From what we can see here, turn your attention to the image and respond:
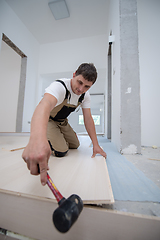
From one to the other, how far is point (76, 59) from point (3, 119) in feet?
12.3

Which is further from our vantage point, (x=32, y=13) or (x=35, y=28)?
(x=35, y=28)

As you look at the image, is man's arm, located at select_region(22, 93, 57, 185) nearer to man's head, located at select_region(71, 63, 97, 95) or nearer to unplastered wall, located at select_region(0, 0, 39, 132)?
man's head, located at select_region(71, 63, 97, 95)

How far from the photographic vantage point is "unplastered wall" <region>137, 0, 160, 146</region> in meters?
2.18

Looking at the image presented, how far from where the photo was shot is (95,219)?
0.49 m

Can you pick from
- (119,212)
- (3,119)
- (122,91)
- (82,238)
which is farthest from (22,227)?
(3,119)

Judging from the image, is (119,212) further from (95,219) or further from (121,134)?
(121,134)

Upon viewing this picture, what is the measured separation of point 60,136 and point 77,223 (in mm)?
982

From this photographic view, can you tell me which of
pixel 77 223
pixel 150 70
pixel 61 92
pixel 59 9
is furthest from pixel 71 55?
pixel 77 223

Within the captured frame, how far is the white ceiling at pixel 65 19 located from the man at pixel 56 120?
12.1 feet

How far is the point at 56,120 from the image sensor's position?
4.84 feet

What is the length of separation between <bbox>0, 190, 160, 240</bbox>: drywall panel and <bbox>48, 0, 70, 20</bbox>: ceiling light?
15.0 feet

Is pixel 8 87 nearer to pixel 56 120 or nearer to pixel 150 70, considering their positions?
pixel 56 120

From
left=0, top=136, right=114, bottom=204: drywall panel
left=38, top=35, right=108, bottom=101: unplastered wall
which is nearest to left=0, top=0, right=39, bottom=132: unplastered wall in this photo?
left=38, top=35, right=108, bottom=101: unplastered wall

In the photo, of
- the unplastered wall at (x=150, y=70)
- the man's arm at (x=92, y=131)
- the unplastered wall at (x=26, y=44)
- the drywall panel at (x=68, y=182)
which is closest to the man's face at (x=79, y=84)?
the man's arm at (x=92, y=131)
